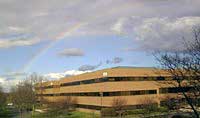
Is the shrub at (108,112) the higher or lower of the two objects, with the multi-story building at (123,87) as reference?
lower

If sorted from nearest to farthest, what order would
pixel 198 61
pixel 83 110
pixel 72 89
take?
pixel 198 61 → pixel 83 110 → pixel 72 89

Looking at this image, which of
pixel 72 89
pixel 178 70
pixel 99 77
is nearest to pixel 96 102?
pixel 99 77

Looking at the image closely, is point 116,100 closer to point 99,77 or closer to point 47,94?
point 99,77

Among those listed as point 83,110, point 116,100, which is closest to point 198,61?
point 116,100

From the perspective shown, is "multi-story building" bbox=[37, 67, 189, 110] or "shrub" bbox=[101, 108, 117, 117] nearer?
"shrub" bbox=[101, 108, 117, 117]

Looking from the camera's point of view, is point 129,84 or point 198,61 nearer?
point 198,61

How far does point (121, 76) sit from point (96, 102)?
9995 mm

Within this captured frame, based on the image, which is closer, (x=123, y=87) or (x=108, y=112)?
(x=108, y=112)

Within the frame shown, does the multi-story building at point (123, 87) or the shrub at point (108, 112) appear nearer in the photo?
the shrub at point (108, 112)

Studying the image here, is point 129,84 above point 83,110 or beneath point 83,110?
above

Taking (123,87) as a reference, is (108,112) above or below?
below

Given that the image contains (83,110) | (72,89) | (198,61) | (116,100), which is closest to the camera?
(198,61)

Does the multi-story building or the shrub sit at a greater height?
the multi-story building

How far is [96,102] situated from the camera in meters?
80.6
